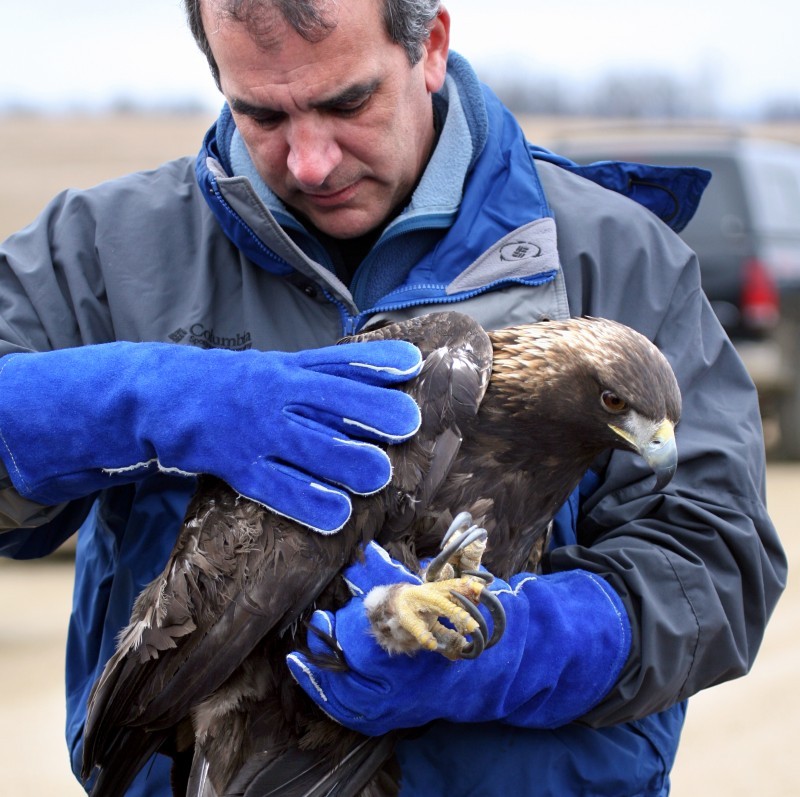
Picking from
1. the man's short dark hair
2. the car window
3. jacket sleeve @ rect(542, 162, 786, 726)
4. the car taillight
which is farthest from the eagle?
the car window

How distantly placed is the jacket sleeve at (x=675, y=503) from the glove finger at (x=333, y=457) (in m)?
0.55

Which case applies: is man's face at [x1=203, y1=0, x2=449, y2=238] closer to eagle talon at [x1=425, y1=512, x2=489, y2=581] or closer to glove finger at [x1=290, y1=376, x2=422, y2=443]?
glove finger at [x1=290, y1=376, x2=422, y2=443]

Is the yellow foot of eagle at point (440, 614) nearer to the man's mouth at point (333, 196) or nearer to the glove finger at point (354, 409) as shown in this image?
the glove finger at point (354, 409)

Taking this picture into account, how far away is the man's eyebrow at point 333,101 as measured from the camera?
2.93 m

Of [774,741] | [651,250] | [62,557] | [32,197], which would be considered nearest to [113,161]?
[32,197]

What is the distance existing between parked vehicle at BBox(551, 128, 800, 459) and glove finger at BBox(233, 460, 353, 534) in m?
8.65

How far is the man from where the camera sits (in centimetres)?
268

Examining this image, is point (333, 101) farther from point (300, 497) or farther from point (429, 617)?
point (429, 617)

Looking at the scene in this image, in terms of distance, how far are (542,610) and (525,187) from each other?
1.03 meters

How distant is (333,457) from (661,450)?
0.74 m

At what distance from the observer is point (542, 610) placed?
271 cm

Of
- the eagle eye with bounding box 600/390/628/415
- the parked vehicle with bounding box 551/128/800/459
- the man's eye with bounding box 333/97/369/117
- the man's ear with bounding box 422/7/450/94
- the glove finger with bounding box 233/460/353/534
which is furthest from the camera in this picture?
the parked vehicle with bounding box 551/128/800/459

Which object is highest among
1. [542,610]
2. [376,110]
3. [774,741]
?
[376,110]

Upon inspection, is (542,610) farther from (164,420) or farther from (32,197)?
(32,197)
